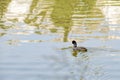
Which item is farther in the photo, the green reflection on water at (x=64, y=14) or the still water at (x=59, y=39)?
the green reflection on water at (x=64, y=14)

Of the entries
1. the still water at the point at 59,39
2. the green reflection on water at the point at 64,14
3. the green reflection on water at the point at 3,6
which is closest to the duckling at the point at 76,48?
the still water at the point at 59,39

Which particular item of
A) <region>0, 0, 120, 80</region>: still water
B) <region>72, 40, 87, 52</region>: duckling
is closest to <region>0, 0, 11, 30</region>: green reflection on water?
<region>0, 0, 120, 80</region>: still water

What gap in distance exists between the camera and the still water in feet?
41.7

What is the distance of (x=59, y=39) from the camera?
16344 millimetres

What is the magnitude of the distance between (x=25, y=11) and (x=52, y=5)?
1.47 meters

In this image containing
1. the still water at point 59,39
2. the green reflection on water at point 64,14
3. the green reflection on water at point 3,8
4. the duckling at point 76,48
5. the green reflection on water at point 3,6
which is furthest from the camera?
the green reflection on water at point 3,6

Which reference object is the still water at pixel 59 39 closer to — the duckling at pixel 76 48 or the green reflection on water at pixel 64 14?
the green reflection on water at pixel 64 14

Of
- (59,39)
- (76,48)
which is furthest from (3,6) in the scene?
(76,48)

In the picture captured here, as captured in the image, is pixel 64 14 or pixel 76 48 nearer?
pixel 76 48

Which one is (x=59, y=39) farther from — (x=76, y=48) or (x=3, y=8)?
(x=3, y=8)

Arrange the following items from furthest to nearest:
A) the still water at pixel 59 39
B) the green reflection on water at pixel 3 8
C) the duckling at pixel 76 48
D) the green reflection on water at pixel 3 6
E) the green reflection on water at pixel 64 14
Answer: the green reflection on water at pixel 3 6
the green reflection on water at pixel 3 8
the green reflection on water at pixel 64 14
the duckling at pixel 76 48
the still water at pixel 59 39

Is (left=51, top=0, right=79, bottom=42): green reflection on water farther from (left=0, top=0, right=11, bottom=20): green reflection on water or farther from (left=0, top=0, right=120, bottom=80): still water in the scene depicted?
(left=0, top=0, right=11, bottom=20): green reflection on water

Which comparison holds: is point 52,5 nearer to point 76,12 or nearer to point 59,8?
point 59,8

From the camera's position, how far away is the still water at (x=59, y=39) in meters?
12.7
